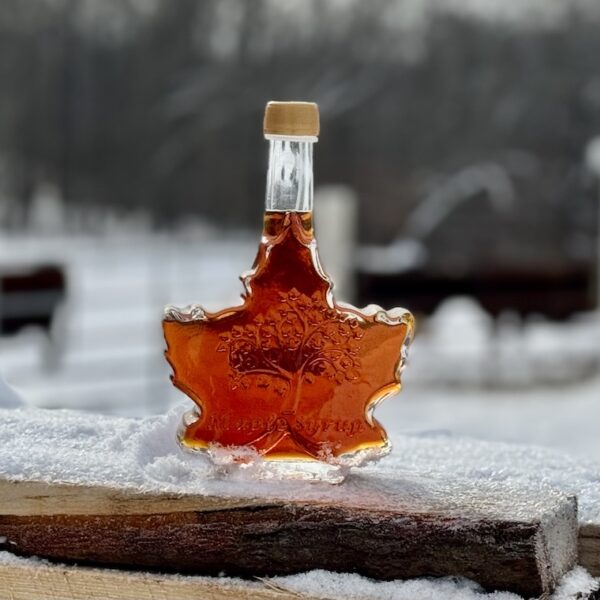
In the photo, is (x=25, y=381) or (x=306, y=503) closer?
(x=306, y=503)

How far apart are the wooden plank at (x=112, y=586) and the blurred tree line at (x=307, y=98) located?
589 cm

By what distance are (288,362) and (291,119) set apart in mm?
108

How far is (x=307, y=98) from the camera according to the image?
6.85m

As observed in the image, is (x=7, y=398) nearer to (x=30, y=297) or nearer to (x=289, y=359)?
(x=289, y=359)

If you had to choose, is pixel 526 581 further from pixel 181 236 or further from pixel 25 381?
pixel 181 236

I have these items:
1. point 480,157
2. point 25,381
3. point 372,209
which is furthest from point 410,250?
point 25,381

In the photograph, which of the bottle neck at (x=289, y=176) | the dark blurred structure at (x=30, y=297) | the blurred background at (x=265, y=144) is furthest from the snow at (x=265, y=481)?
the blurred background at (x=265, y=144)

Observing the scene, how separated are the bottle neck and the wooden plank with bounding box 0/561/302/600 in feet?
0.55

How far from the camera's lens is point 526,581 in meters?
0.42

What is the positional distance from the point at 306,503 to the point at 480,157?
653 centimetres

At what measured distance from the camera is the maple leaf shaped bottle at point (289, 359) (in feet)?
1.62

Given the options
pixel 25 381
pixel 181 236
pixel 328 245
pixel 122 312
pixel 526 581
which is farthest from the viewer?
pixel 181 236

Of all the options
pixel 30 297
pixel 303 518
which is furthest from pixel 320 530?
pixel 30 297

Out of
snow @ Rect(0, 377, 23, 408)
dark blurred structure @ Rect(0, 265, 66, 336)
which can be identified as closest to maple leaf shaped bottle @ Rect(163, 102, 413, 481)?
snow @ Rect(0, 377, 23, 408)
